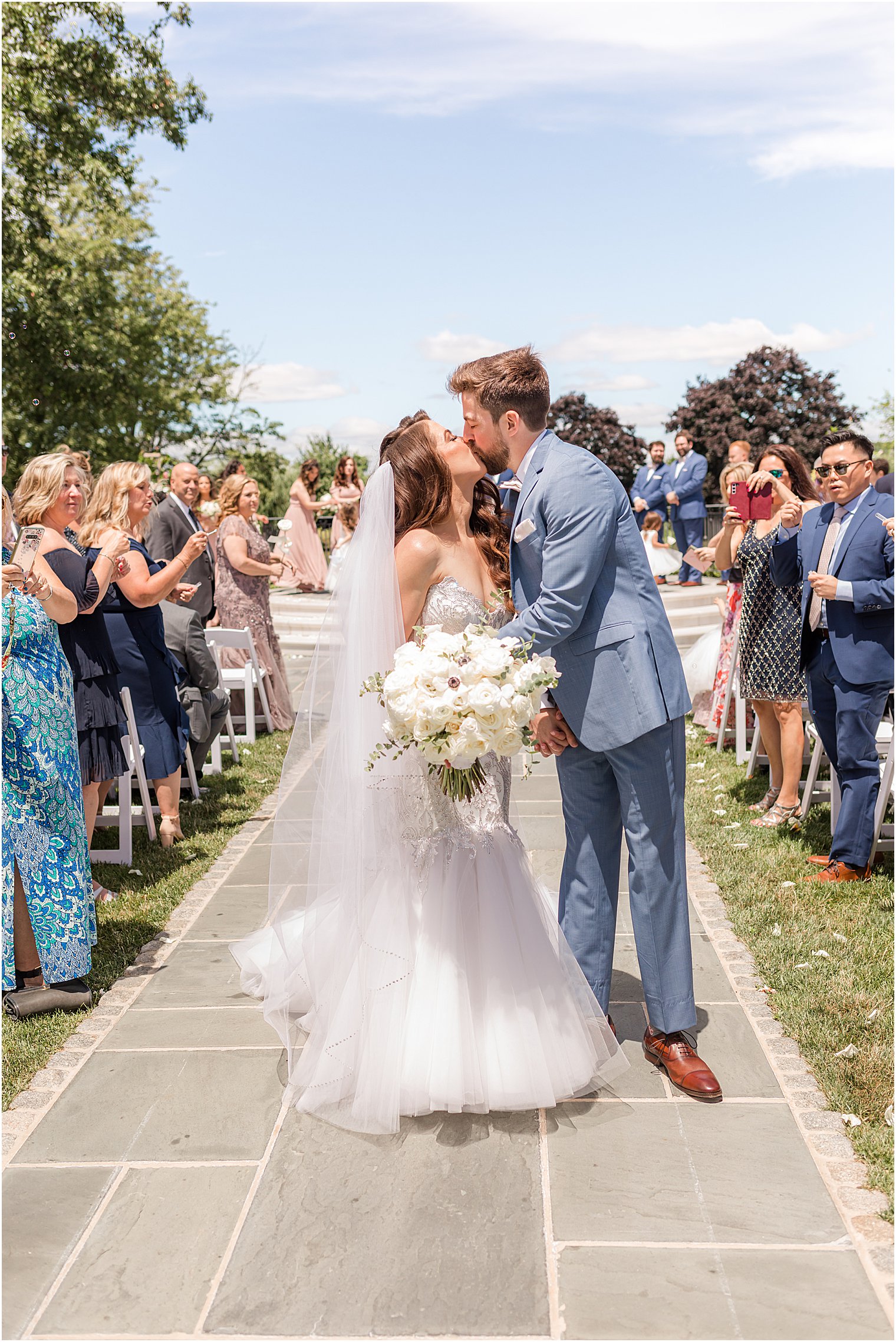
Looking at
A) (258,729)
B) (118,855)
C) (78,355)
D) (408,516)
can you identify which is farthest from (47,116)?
(408,516)

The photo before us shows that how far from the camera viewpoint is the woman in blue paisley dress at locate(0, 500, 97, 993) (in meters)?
4.37

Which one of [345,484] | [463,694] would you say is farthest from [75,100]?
[463,694]

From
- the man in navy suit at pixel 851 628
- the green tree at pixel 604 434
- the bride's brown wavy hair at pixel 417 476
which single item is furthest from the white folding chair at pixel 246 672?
the green tree at pixel 604 434

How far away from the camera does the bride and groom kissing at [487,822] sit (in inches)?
144

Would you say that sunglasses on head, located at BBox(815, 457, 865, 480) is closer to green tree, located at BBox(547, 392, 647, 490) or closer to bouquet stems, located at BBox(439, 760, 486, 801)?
bouquet stems, located at BBox(439, 760, 486, 801)

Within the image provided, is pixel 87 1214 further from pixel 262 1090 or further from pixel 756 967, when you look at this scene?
pixel 756 967

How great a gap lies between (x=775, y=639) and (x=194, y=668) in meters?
3.76

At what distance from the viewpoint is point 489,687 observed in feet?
11.2

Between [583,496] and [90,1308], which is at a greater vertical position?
[583,496]

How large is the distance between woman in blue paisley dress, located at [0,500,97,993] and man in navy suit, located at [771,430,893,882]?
3557 millimetres

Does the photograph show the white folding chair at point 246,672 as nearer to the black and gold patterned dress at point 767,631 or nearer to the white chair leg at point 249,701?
the white chair leg at point 249,701

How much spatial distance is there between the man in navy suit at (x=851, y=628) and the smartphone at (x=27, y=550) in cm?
359

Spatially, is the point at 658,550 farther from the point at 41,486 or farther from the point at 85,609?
the point at 41,486

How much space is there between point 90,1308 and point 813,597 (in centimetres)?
461
